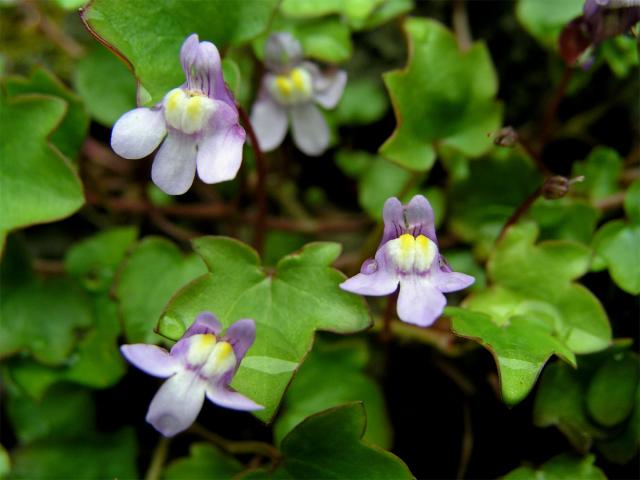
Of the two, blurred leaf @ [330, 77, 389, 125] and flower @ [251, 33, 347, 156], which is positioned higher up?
flower @ [251, 33, 347, 156]

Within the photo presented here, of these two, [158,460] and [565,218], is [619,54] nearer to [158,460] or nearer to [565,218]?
[565,218]

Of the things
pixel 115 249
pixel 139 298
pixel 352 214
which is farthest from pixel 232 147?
pixel 352 214

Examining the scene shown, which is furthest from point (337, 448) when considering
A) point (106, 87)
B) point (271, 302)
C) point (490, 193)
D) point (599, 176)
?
point (106, 87)

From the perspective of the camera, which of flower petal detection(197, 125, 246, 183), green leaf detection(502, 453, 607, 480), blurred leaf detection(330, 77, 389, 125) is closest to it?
flower petal detection(197, 125, 246, 183)

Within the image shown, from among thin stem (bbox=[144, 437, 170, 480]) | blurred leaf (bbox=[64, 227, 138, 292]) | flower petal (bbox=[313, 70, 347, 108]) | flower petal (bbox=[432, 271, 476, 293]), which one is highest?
flower petal (bbox=[313, 70, 347, 108])

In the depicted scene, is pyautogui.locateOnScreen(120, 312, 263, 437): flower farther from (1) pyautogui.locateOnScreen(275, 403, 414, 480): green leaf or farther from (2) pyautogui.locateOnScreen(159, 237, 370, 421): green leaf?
(1) pyautogui.locateOnScreen(275, 403, 414, 480): green leaf

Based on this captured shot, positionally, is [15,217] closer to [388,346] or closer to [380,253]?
[380,253]

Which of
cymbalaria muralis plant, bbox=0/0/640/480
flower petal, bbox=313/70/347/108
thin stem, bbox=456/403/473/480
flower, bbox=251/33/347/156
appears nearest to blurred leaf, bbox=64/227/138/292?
cymbalaria muralis plant, bbox=0/0/640/480
